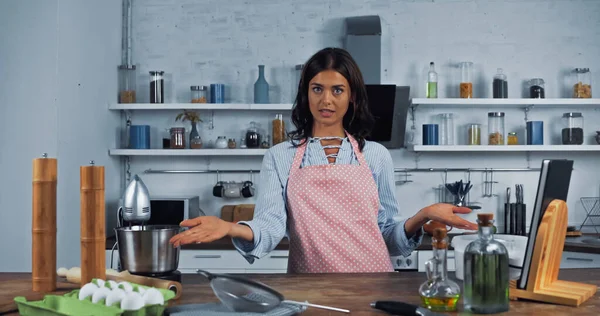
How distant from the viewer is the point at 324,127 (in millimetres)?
2311

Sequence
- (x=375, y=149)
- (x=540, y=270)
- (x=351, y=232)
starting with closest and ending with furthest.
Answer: (x=540, y=270)
(x=351, y=232)
(x=375, y=149)

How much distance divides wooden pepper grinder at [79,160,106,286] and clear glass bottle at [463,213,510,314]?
3.00 feet

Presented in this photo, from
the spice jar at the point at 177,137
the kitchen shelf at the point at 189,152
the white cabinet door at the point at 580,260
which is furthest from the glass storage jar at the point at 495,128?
the spice jar at the point at 177,137

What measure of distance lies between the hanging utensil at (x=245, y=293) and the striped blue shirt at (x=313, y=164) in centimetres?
69

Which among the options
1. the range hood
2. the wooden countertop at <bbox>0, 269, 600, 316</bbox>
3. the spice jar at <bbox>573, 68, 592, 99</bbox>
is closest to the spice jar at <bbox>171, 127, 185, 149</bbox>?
the range hood

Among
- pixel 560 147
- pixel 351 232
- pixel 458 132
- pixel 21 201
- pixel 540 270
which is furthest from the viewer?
pixel 458 132

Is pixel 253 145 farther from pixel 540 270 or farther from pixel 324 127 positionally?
pixel 540 270

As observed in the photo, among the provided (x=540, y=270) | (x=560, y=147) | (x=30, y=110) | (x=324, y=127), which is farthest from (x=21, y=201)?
(x=560, y=147)

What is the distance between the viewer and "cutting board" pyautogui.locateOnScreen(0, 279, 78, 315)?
152 cm

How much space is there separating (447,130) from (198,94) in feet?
5.72

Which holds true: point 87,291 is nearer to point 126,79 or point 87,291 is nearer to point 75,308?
point 75,308

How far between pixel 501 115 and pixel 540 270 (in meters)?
3.00

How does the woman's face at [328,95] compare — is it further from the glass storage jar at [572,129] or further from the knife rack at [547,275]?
the glass storage jar at [572,129]

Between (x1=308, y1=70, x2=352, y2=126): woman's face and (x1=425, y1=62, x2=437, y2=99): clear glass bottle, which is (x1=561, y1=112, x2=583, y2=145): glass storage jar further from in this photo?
(x1=308, y1=70, x2=352, y2=126): woman's face
